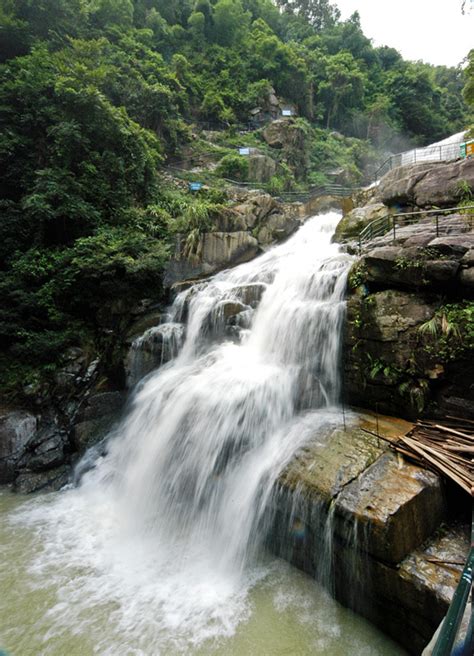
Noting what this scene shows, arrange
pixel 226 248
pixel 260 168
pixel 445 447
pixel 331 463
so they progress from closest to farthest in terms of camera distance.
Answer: pixel 445 447, pixel 331 463, pixel 226 248, pixel 260 168

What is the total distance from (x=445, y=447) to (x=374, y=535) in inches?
69.4

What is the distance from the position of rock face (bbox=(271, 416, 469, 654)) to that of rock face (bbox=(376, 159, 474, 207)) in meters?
7.64

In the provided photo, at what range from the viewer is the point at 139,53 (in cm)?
2412

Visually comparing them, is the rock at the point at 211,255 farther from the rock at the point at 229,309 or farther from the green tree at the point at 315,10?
the green tree at the point at 315,10

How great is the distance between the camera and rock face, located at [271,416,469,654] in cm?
328

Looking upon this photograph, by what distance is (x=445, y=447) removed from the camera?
173 inches

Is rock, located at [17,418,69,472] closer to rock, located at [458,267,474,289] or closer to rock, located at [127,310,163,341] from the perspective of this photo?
rock, located at [127,310,163,341]

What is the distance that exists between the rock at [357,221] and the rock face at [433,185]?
0.65 m

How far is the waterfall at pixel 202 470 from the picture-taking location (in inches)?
168

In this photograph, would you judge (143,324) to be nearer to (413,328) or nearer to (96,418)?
(96,418)

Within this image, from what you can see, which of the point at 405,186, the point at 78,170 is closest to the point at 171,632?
the point at 405,186

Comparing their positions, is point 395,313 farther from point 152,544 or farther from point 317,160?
point 317,160

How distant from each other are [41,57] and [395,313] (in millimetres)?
14921

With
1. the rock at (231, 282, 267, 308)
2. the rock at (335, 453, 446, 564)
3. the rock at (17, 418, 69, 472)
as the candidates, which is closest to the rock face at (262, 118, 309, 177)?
the rock at (231, 282, 267, 308)
